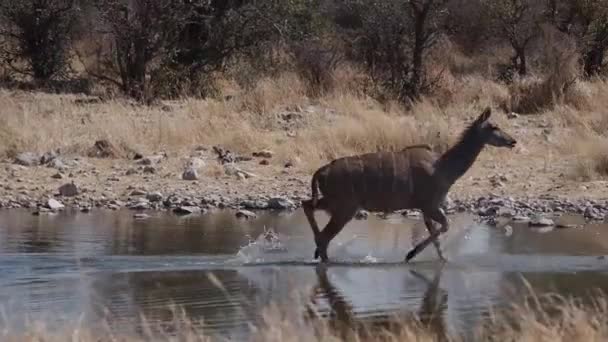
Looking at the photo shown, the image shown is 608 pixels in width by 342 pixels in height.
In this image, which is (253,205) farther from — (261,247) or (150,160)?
(261,247)

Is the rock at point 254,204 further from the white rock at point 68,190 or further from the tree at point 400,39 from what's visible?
the tree at point 400,39

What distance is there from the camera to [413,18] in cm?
2906

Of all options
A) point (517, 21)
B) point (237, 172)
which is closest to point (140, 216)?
point (237, 172)

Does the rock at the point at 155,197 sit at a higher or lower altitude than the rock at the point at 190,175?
lower

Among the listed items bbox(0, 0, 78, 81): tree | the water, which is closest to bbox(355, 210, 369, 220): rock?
the water

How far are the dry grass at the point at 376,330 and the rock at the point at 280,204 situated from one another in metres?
7.62

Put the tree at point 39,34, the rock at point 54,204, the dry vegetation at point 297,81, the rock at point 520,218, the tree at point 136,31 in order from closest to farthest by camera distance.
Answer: the rock at point 520,218
the rock at point 54,204
the dry vegetation at point 297,81
the tree at point 136,31
the tree at point 39,34

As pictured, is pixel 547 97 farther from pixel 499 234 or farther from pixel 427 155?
pixel 427 155

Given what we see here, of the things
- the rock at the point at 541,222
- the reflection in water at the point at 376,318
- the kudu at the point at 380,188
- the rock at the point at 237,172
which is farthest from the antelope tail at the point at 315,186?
the rock at the point at 237,172

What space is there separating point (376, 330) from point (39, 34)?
24.5m

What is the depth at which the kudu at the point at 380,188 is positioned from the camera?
13.6m

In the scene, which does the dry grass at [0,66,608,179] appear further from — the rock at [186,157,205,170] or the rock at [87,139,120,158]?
the rock at [186,157,205,170]

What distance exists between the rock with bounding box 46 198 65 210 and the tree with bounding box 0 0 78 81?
14.5 m

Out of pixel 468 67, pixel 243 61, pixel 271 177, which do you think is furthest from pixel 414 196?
pixel 468 67
